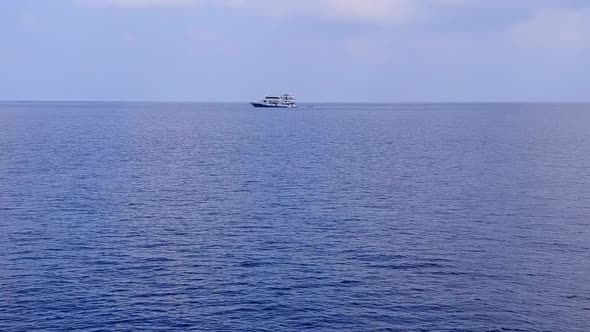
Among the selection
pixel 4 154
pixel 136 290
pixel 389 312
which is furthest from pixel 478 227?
pixel 4 154

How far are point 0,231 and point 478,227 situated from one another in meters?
62.3

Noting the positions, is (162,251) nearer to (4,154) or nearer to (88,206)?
(88,206)

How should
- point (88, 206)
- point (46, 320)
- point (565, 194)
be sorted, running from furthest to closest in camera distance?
point (565, 194) → point (88, 206) → point (46, 320)

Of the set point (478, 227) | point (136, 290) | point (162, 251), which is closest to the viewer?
point (136, 290)

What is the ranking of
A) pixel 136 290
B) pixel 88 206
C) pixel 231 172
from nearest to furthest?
pixel 136 290 → pixel 88 206 → pixel 231 172

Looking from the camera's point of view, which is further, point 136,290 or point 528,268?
point 528,268

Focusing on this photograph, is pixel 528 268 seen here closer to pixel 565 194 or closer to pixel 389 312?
pixel 389 312

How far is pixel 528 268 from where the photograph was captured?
7225cm

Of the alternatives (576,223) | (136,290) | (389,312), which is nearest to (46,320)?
(136,290)

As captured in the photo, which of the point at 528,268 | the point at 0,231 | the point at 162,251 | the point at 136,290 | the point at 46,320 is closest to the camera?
the point at 46,320

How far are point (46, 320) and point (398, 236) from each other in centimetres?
4478

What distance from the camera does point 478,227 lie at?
89.6 m

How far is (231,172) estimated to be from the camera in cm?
14112

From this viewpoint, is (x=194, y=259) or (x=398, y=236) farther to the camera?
(x=398, y=236)
